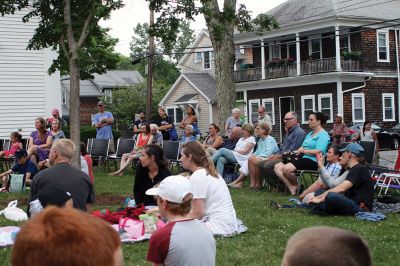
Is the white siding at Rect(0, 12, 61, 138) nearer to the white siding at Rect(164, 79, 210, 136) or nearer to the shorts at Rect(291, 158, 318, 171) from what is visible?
the shorts at Rect(291, 158, 318, 171)

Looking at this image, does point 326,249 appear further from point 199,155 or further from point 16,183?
point 16,183

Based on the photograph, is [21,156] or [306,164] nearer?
[306,164]

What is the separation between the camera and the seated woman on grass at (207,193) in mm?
7014

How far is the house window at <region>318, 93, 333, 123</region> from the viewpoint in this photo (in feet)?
115

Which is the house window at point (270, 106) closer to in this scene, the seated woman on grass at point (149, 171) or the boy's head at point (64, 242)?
the seated woman on grass at point (149, 171)

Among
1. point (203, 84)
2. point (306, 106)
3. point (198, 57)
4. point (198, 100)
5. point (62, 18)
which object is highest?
point (198, 57)

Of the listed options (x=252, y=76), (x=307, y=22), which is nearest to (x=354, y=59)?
(x=307, y=22)

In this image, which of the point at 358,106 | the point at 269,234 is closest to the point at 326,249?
the point at 269,234

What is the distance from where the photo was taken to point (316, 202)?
9422 mm

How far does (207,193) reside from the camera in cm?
727

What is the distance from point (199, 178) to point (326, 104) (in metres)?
29.3

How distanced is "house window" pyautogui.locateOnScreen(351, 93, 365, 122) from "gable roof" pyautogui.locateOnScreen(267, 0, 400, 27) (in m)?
4.41

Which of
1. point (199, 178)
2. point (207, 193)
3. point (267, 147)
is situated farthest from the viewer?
point (267, 147)

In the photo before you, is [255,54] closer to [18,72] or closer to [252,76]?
[252,76]
